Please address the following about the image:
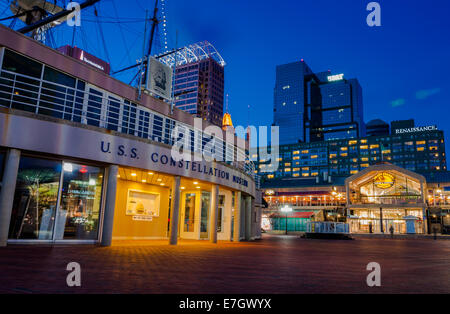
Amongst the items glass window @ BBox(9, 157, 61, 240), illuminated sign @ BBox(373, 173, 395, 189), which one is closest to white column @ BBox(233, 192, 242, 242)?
glass window @ BBox(9, 157, 61, 240)

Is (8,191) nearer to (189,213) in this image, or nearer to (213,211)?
(213,211)

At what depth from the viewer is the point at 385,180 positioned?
56781mm

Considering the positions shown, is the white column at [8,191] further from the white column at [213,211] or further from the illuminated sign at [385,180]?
the illuminated sign at [385,180]

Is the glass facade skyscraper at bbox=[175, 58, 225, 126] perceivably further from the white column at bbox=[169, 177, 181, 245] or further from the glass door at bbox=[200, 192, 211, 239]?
the white column at bbox=[169, 177, 181, 245]

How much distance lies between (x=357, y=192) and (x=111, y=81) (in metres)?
53.0

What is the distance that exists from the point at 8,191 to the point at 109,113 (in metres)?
6.96

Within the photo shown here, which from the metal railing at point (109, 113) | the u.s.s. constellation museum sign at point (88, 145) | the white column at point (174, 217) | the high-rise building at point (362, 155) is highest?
the high-rise building at point (362, 155)

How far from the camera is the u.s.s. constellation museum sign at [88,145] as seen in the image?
11.1 meters

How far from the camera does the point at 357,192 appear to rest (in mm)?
59969

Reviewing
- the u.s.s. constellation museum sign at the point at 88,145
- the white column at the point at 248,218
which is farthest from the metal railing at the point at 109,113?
the white column at the point at 248,218

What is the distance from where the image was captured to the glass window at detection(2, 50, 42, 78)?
13.0m
